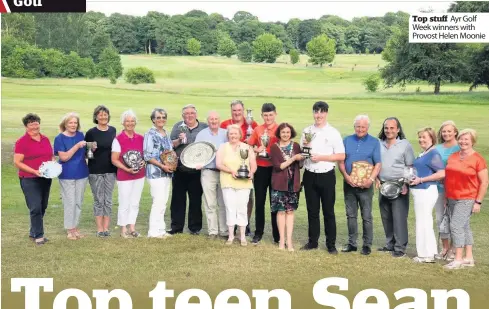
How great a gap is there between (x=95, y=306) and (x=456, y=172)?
4539 mm

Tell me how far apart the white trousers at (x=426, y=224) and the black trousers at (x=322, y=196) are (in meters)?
1.08

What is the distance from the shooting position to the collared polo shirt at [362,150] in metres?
9.19

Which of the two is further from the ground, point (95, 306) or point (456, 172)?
point (456, 172)

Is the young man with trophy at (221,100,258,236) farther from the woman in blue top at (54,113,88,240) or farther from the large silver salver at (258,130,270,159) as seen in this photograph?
the woman in blue top at (54,113,88,240)

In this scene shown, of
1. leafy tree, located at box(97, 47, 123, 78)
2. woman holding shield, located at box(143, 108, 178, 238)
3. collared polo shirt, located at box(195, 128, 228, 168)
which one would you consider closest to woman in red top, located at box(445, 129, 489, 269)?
collared polo shirt, located at box(195, 128, 228, 168)

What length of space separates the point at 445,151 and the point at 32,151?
5.42 m

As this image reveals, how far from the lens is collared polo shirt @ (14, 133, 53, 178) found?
9.54 metres

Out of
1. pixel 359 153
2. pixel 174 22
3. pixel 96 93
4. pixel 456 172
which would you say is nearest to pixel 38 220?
pixel 359 153

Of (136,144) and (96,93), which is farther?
(96,93)

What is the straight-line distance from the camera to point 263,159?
964cm

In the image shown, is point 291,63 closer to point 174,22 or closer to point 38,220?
point 174,22

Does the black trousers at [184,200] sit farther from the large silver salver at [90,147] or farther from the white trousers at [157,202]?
the large silver salver at [90,147]

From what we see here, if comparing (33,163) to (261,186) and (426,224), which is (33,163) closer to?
(261,186)

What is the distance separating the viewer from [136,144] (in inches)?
392
